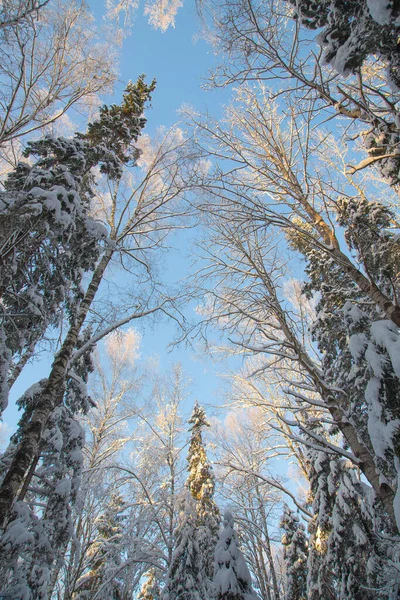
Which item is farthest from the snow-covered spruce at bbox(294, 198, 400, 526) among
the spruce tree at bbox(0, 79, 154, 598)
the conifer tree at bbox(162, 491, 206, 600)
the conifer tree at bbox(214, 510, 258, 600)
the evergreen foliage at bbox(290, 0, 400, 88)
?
the conifer tree at bbox(162, 491, 206, 600)

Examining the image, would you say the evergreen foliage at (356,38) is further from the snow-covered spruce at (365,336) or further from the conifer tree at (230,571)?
the conifer tree at (230,571)

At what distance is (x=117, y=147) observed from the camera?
7172mm

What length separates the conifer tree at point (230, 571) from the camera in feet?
14.6

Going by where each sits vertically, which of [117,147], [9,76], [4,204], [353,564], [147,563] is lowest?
[147,563]

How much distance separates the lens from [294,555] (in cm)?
1004

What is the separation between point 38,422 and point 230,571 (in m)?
3.44

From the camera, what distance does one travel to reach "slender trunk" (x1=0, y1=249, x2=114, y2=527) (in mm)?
3596

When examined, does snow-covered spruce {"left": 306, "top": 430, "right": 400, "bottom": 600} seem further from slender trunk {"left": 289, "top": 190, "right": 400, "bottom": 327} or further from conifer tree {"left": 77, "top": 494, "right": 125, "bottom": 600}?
conifer tree {"left": 77, "top": 494, "right": 125, "bottom": 600}

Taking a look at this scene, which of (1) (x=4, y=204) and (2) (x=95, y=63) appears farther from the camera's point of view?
(2) (x=95, y=63)

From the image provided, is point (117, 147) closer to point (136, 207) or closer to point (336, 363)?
point (136, 207)

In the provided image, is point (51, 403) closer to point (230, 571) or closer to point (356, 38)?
point (230, 571)

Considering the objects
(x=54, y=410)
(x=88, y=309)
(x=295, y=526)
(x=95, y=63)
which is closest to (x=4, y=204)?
(x=88, y=309)

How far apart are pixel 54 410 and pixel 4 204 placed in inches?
114

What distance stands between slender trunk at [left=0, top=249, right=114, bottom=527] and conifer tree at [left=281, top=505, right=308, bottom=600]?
9.52 meters
